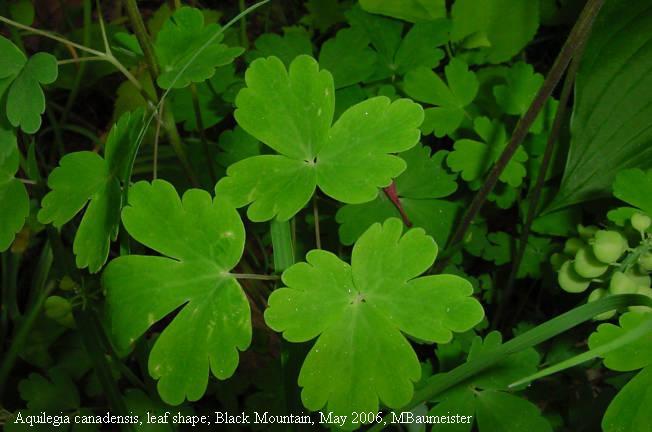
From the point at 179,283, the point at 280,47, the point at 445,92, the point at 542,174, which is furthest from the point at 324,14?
the point at 179,283

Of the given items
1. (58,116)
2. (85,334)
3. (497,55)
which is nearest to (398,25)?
(497,55)

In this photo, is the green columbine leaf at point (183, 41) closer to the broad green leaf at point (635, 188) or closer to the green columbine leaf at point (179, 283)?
the green columbine leaf at point (179, 283)

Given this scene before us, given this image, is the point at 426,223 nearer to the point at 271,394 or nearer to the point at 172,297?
the point at 271,394

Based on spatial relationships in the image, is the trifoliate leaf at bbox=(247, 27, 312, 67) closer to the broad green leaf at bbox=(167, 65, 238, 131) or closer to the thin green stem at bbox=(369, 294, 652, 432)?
the broad green leaf at bbox=(167, 65, 238, 131)

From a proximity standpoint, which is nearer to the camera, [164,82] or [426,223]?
[164,82]

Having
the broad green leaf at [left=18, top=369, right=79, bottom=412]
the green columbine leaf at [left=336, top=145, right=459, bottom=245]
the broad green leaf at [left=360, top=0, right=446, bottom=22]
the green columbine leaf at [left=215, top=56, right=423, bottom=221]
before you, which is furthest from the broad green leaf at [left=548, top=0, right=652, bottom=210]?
the broad green leaf at [left=18, top=369, right=79, bottom=412]

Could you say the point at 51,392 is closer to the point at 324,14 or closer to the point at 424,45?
the point at 424,45
